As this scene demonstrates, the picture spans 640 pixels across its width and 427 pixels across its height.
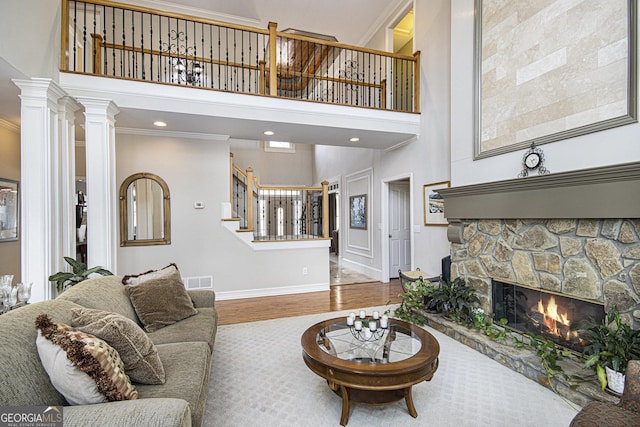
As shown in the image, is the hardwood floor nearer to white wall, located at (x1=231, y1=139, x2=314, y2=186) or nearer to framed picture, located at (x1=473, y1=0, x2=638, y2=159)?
framed picture, located at (x1=473, y1=0, x2=638, y2=159)

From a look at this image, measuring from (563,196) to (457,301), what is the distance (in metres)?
1.47

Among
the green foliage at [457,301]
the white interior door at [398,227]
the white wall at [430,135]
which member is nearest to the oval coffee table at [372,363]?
the green foliage at [457,301]

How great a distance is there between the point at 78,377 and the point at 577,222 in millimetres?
3346

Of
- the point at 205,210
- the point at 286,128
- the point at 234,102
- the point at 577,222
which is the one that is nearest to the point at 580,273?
the point at 577,222

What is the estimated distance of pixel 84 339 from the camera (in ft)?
4.12

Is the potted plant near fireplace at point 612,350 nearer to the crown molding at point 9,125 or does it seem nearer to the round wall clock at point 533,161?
the round wall clock at point 533,161

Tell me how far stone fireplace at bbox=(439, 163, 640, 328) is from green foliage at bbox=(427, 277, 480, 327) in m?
0.12

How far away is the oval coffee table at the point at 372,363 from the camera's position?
69.6 inches

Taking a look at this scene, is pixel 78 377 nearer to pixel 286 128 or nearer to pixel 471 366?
pixel 471 366

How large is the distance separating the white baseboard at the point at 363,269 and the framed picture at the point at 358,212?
2.85ft

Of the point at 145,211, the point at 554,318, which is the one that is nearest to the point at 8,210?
the point at 145,211

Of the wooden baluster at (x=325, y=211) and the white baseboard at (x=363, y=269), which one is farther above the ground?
the wooden baluster at (x=325, y=211)

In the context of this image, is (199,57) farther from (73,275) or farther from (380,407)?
(380,407)

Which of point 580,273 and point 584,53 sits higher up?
point 584,53
